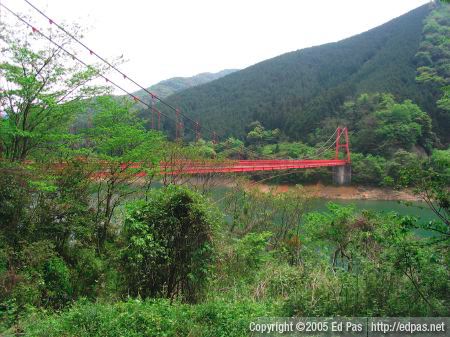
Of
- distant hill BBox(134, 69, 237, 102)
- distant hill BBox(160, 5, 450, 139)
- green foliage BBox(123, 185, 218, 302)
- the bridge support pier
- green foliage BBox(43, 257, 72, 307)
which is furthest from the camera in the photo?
distant hill BBox(134, 69, 237, 102)

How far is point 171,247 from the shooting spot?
4801 millimetres

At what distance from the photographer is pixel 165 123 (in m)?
41.9

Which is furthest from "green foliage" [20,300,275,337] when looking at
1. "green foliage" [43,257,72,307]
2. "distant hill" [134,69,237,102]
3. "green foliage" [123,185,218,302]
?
"distant hill" [134,69,237,102]

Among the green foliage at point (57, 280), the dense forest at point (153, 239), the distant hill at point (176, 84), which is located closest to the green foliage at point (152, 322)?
the dense forest at point (153, 239)

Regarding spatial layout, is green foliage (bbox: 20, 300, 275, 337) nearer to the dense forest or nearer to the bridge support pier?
the dense forest

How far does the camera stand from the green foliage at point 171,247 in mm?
4672

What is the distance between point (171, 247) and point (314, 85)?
53.5m

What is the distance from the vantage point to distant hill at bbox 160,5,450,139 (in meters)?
41.4

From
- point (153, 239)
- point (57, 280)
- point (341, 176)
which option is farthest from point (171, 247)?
point (341, 176)

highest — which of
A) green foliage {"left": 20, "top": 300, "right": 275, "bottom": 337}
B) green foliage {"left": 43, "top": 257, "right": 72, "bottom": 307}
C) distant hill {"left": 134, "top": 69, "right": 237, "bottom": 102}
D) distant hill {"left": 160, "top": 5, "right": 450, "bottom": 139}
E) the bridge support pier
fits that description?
distant hill {"left": 134, "top": 69, "right": 237, "bottom": 102}

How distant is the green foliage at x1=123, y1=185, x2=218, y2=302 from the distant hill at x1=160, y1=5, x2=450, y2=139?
34.7 m

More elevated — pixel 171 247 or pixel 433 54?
pixel 433 54

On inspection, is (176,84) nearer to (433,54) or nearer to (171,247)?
(433,54)

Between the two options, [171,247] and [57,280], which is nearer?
[171,247]
